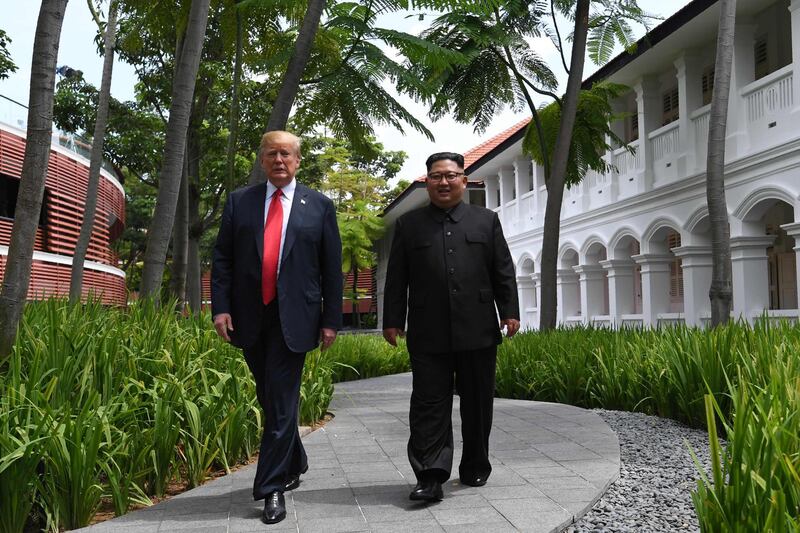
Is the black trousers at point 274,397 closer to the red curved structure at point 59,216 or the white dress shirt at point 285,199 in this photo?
the white dress shirt at point 285,199

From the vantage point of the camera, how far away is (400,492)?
4.26m

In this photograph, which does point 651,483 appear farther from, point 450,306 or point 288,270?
point 288,270

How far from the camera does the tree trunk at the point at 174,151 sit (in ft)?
25.0

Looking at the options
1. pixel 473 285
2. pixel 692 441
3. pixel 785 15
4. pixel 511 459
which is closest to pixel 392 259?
pixel 473 285

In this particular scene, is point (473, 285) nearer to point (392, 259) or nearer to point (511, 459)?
point (392, 259)

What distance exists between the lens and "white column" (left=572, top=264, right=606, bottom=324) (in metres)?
21.1

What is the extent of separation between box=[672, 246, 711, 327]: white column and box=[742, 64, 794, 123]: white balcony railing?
3.05m

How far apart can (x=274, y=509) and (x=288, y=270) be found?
1.14 m

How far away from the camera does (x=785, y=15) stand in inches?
574

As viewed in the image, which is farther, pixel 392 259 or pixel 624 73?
pixel 624 73

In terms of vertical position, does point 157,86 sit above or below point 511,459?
above

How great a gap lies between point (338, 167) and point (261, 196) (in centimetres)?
3779

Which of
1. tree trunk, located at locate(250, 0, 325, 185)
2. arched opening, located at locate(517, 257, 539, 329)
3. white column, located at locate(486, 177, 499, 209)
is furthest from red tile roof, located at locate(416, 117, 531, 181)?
tree trunk, located at locate(250, 0, 325, 185)

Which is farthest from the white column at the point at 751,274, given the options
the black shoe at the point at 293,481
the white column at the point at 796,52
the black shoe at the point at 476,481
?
the black shoe at the point at 293,481
